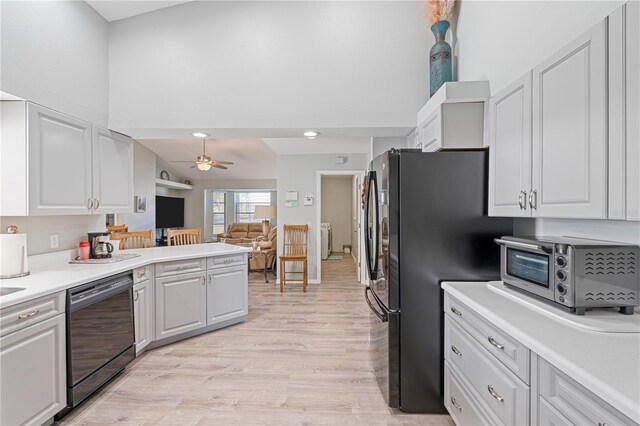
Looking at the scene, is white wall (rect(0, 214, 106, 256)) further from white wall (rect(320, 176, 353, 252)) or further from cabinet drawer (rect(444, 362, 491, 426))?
white wall (rect(320, 176, 353, 252))

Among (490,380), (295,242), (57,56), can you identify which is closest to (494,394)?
(490,380)

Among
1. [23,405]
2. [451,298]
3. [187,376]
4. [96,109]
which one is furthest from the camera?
[96,109]

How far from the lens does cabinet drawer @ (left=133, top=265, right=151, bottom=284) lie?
269cm

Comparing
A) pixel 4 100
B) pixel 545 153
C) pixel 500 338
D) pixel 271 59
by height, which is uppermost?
pixel 271 59

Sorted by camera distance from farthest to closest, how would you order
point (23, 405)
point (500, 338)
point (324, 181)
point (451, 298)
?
1. point (324, 181)
2. point (451, 298)
3. point (23, 405)
4. point (500, 338)

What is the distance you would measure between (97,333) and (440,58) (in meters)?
3.42

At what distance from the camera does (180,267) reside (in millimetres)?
3074

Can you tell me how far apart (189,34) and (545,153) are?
10.4ft

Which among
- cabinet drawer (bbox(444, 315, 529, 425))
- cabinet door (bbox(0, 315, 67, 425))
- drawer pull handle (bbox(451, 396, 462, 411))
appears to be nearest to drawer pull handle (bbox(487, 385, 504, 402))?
cabinet drawer (bbox(444, 315, 529, 425))

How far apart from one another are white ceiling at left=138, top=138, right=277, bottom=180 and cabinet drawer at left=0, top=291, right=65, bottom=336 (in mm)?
5477

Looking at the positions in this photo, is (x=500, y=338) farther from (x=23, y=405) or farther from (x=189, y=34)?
(x=189, y=34)

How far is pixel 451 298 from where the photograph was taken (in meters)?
1.89

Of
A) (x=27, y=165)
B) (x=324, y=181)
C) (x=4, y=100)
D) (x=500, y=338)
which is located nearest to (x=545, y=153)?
(x=500, y=338)

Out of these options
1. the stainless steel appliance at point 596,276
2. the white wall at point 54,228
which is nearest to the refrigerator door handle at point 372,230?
the stainless steel appliance at point 596,276
